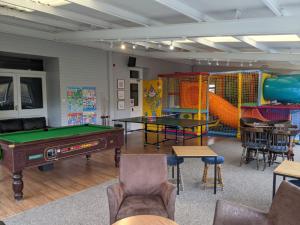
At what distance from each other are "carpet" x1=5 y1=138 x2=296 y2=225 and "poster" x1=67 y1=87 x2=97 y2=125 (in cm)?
397

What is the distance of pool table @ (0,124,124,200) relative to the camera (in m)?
3.71

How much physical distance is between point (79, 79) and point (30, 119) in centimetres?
187

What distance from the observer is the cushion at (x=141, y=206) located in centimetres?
252

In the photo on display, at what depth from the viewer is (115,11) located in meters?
4.51

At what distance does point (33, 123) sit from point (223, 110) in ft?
20.7

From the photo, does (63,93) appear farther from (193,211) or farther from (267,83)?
(267,83)

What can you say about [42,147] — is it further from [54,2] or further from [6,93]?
[6,93]

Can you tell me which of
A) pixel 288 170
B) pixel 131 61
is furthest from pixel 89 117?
pixel 288 170

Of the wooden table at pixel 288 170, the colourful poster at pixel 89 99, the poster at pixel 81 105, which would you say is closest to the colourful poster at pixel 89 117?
the poster at pixel 81 105

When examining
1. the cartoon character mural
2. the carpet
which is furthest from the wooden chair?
the cartoon character mural

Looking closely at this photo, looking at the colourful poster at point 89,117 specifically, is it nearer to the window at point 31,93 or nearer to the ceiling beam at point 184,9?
the window at point 31,93

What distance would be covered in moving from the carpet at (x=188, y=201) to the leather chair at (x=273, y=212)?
104 cm

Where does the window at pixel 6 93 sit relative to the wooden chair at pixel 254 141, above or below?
above

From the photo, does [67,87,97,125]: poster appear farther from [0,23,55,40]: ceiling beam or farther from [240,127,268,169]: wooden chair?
[240,127,268,169]: wooden chair
